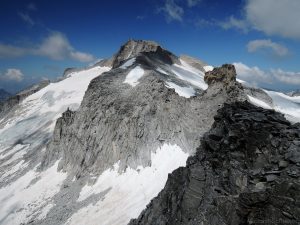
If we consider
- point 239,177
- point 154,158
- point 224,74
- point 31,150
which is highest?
point 224,74

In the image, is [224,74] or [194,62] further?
[194,62]

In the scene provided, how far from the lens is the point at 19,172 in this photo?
70.7 metres

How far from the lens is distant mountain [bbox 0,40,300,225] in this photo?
20719 mm

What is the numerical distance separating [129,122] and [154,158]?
920 centimetres

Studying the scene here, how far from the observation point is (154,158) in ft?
156

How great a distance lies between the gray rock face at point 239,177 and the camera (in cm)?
1856

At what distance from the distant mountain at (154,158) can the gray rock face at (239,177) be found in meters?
0.07

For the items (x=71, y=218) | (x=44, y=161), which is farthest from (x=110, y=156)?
(x=44, y=161)

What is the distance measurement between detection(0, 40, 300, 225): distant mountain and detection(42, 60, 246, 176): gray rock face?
7.1 inches

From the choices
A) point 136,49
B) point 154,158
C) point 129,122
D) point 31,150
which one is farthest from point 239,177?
point 136,49

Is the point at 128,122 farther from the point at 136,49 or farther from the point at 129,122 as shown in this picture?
the point at 136,49

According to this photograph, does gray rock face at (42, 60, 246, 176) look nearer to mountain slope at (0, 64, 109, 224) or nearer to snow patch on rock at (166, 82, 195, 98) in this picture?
snow patch on rock at (166, 82, 195, 98)

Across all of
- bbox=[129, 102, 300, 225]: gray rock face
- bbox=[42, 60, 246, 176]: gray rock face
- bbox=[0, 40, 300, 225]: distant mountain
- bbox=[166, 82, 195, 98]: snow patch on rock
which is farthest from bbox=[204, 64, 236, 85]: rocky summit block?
bbox=[129, 102, 300, 225]: gray rock face

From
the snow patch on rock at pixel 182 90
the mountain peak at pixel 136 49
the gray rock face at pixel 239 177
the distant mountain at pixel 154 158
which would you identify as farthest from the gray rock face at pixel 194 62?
the gray rock face at pixel 239 177
